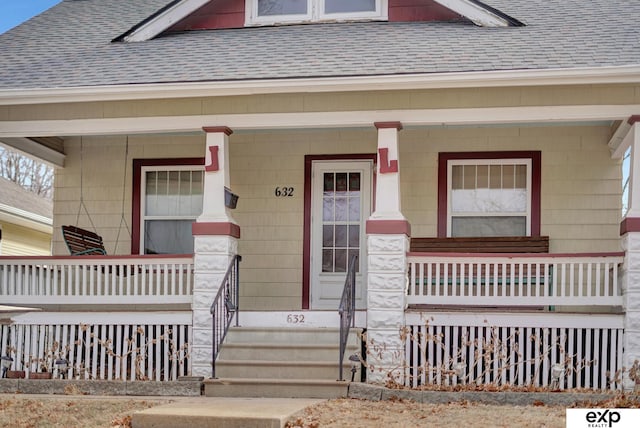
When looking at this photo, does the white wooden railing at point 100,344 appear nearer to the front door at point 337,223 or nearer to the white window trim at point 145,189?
the white window trim at point 145,189

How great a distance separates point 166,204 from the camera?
1419 centimetres

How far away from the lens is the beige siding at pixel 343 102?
11.1m

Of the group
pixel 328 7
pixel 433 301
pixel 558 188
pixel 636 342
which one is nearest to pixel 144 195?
pixel 328 7

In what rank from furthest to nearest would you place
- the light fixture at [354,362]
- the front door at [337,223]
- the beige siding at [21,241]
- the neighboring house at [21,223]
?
1. the beige siding at [21,241]
2. the neighboring house at [21,223]
3. the front door at [337,223]
4. the light fixture at [354,362]

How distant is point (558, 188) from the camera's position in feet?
43.2

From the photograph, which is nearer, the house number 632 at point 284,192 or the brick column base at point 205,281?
the brick column base at point 205,281

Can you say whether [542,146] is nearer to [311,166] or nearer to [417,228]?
[417,228]

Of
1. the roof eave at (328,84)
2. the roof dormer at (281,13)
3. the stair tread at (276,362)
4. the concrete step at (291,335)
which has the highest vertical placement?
the roof dormer at (281,13)

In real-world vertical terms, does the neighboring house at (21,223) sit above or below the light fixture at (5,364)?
above

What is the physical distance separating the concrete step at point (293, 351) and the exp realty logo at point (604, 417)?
117 inches

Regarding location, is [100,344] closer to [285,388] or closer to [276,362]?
[276,362]

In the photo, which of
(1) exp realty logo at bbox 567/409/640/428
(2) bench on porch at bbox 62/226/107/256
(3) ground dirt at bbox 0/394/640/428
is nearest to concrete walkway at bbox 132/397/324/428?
(3) ground dirt at bbox 0/394/640/428

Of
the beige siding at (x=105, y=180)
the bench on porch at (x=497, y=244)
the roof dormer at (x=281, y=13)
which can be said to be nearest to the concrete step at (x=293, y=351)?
the bench on porch at (x=497, y=244)

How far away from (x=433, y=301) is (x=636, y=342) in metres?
2.33
